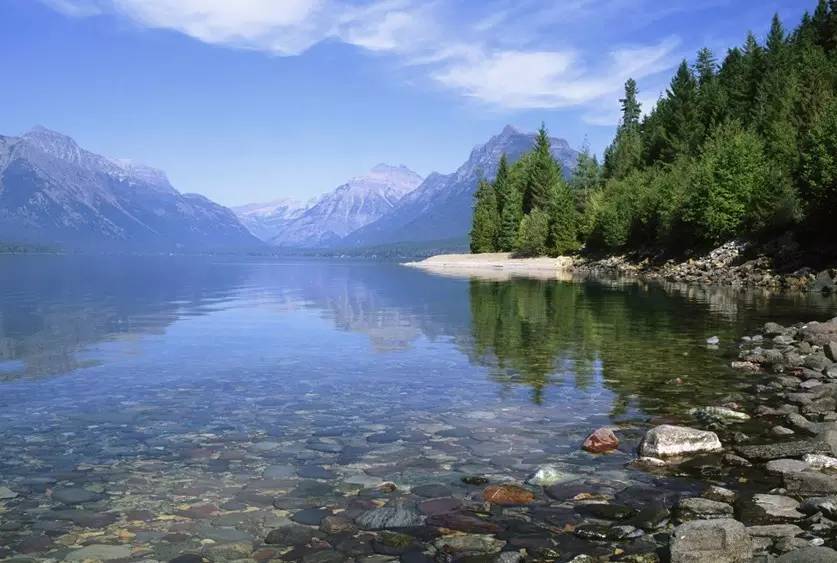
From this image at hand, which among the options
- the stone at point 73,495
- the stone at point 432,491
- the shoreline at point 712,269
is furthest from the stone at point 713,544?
the shoreline at point 712,269

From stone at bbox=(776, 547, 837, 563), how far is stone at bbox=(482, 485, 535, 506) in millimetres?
4079

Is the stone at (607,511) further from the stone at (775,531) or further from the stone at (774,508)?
the stone at (774,508)

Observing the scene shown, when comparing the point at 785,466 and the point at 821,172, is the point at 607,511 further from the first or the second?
the point at 821,172

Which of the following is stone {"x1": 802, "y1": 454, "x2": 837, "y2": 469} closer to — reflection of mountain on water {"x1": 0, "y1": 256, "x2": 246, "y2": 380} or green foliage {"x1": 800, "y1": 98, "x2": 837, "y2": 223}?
reflection of mountain on water {"x1": 0, "y1": 256, "x2": 246, "y2": 380}

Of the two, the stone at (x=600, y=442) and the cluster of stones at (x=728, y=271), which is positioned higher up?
the cluster of stones at (x=728, y=271)

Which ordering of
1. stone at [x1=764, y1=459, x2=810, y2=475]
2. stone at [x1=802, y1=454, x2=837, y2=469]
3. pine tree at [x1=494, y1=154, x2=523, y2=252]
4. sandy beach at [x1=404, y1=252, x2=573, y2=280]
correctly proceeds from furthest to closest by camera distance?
pine tree at [x1=494, y1=154, x2=523, y2=252] → sandy beach at [x1=404, y1=252, x2=573, y2=280] → stone at [x1=802, y1=454, x2=837, y2=469] → stone at [x1=764, y1=459, x2=810, y2=475]

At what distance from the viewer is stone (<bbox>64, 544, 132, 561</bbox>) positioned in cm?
902

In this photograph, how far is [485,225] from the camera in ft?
539

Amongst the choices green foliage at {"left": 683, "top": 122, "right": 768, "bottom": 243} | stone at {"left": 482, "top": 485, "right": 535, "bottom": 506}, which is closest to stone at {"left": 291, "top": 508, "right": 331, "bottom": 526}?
stone at {"left": 482, "top": 485, "right": 535, "bottom": 506}

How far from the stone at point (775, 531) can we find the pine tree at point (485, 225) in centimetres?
15460

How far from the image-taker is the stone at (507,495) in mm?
11070

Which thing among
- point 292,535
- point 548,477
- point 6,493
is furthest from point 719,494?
point 6,493

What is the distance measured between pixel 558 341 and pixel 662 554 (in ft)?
71.6

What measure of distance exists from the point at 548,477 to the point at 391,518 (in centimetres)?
321
